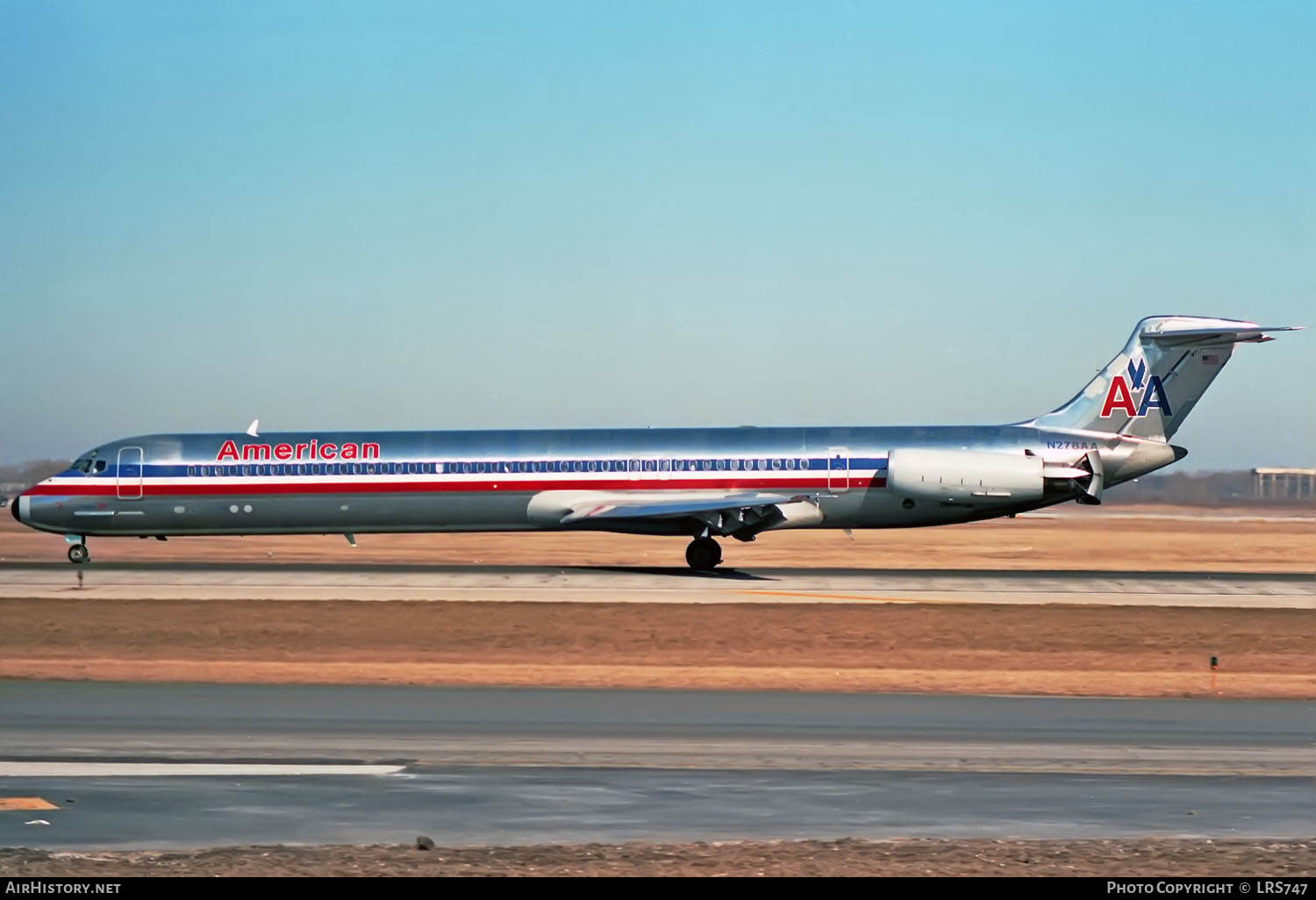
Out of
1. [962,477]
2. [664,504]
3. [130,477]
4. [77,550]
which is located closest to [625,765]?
[664,504]

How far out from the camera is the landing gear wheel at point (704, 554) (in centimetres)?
4297

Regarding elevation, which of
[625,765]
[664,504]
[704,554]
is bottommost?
[625,765]

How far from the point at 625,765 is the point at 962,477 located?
95.8 ft

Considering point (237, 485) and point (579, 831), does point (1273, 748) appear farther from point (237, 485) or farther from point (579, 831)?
point (237, 485)

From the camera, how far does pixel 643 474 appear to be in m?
43.5

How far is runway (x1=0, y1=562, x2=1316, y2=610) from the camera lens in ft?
114

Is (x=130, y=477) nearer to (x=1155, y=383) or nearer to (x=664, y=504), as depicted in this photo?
(x=664, y=504)

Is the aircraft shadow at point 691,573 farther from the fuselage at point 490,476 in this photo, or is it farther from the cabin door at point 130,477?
the cabin door at point 130,477

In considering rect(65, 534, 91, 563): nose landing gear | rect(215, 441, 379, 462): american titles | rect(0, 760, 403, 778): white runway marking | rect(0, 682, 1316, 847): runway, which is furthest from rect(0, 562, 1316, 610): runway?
rect(0, 760, 403, 778): white runway marking

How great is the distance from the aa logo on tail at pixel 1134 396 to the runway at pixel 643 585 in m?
4.79

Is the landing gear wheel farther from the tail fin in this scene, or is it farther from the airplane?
the tail fin

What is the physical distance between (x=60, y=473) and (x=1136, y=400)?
31.4m

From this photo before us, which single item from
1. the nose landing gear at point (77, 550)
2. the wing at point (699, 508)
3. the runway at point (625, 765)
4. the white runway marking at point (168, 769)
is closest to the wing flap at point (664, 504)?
the wing at point (699, 508)

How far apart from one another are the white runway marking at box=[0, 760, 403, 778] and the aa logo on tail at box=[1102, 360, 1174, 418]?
3441 centimetres
